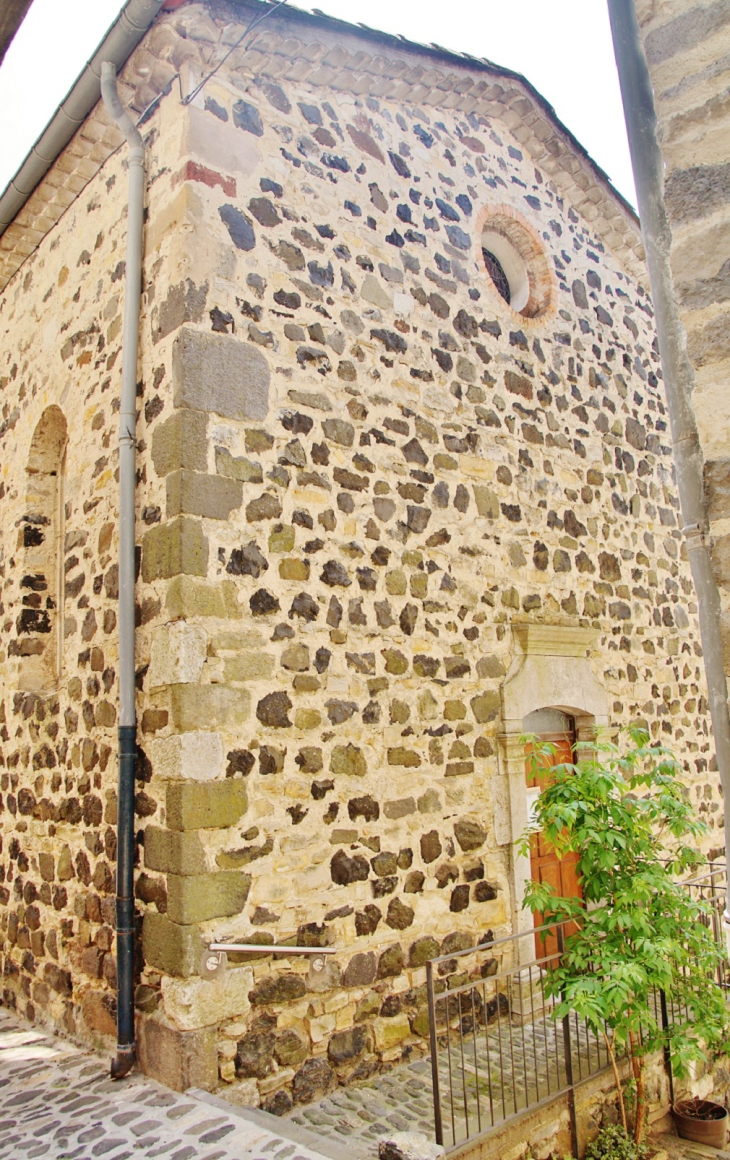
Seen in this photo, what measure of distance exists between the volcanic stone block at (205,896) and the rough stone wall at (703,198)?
2.87m

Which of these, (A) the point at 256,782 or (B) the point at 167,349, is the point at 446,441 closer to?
(B) the point at 167,349

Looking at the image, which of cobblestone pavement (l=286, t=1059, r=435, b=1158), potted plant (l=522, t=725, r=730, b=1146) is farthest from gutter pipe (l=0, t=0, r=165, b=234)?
cobblestone pavement (l=286, t=1059, r=435, b=1158)

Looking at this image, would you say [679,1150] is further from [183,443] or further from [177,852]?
[183,443]

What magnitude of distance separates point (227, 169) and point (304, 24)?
1.23m

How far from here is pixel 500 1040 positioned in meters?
4.72

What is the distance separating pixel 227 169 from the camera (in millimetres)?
4949

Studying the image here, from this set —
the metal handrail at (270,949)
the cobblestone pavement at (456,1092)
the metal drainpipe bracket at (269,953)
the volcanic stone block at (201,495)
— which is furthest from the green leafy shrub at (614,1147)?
the volcanic stone block at (201,495)

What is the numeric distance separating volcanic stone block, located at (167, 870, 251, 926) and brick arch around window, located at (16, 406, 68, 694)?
2.30 metres

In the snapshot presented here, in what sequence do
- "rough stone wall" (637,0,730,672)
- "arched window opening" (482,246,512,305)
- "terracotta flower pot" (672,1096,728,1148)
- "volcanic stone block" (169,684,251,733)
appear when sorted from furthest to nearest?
"arched window opening" (482,246,512,305) < "terracotta flower pot" (672,1096,728,1148) < "volcanic stone block" (169,684,251,733) < "rough stone wall" (637,0,730,672)

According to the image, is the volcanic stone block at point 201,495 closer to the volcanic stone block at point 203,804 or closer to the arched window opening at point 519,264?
the volcanic stone block at point 203,804

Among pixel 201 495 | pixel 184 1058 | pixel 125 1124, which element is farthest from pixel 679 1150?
pixel 201 495

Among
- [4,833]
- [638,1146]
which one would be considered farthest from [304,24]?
[638,1146]

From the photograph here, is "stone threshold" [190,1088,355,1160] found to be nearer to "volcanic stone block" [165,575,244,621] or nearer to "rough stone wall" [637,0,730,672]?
"volcanic stone block" [165,575,244,621]

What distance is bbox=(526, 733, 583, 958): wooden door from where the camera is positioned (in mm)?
6148
